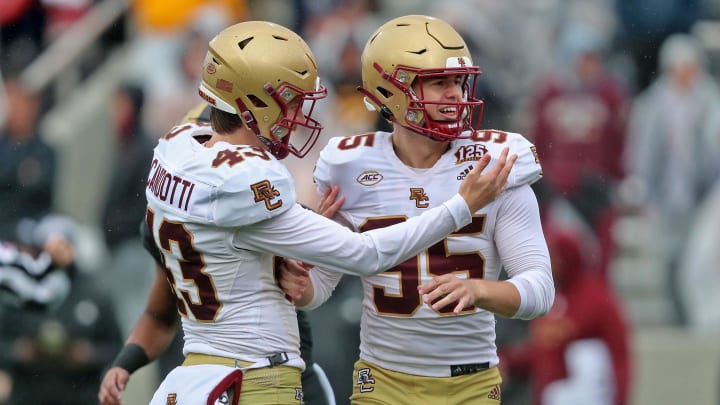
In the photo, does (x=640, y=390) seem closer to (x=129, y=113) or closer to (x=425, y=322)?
(x=129, y=113)

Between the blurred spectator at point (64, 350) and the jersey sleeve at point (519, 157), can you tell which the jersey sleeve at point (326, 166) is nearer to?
the jersey sleeve at point (519, 157)

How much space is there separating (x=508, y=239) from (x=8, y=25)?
21.9 ft

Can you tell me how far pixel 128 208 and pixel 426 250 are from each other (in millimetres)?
4639

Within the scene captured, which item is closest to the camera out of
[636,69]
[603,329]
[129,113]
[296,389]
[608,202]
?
[296,389]

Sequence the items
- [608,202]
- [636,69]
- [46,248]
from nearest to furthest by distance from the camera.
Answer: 1. [46,248]
2. [608,202]
3. [636,69]

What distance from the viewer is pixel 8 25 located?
10.9m

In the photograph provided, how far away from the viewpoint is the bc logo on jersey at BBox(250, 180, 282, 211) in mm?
4668

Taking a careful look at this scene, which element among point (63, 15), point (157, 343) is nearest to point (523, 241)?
point (157, 343)

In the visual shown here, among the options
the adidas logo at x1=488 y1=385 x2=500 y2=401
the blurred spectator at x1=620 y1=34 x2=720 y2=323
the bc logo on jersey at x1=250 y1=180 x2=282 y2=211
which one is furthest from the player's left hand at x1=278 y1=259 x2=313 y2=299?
the blurred spectator at x1=620 y1=34 x2=720 y2=323

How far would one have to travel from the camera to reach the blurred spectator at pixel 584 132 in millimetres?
9547

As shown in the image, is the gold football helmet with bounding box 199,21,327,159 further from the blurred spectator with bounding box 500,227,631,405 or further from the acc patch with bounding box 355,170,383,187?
the blurred spectator with bounding box 500,227,631,405

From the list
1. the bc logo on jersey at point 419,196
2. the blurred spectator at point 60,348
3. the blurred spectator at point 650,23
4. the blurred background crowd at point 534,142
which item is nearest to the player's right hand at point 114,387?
the bc logo on jersey at point 419,196

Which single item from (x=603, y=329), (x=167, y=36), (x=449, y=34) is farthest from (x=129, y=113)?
(x=449, y=34)

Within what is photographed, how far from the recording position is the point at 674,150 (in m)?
10.4
